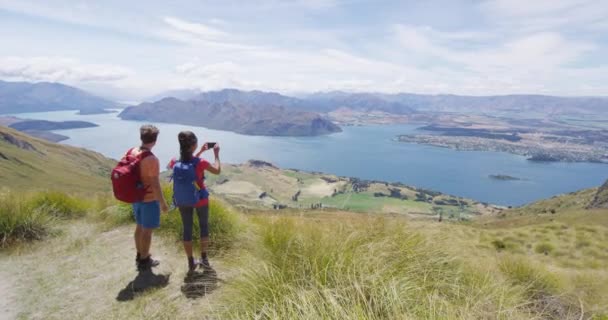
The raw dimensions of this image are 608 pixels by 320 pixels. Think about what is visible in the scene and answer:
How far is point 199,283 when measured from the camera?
16.0 ft

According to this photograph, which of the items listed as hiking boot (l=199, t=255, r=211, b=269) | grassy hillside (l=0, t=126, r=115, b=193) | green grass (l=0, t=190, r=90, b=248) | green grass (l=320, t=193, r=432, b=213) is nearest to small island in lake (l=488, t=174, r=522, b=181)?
green grass (l=320, t=193, r=432, b=213)

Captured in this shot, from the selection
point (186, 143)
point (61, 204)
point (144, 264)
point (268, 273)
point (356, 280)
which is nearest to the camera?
point (356, 280)

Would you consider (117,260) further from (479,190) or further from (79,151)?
(79,151)

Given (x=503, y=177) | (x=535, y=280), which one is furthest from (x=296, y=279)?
(x=503, y=177)

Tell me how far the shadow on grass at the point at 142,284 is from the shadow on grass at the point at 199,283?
363 mm

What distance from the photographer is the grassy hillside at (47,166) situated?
112625 millimetres

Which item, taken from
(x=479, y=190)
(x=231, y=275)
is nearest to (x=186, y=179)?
(x=231, y=275)

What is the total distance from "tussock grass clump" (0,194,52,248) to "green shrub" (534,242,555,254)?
1413 centimetres

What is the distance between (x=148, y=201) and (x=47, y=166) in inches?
6407

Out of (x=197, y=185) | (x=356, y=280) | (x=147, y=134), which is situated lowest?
(x=356, y=280)

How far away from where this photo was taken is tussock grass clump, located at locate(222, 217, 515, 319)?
337 cm

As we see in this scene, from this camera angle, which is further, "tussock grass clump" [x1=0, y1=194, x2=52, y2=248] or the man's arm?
"tussock grass clump" [x1=0, y1=194, x2=52, y2=248]

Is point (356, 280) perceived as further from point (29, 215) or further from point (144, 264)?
point (29, 215)

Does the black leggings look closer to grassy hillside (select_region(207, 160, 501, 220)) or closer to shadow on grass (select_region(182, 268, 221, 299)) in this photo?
shadow on grass (select_region(182, 268, 221, 299))
